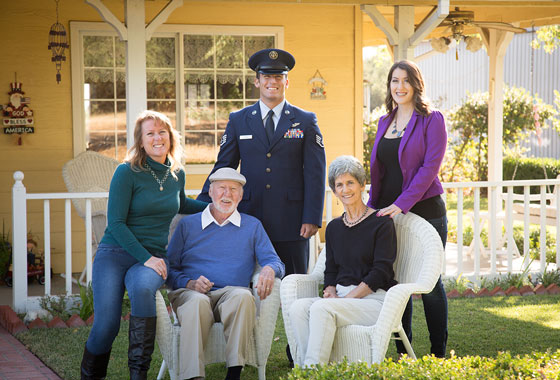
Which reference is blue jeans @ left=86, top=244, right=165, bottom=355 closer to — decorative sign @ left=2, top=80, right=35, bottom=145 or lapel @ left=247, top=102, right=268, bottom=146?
lapel @ left=247, top=102, right=268, bottom=146

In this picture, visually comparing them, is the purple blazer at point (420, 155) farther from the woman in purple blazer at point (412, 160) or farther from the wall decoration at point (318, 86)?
the wall decoration at point (318, 86)

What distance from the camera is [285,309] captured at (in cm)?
387

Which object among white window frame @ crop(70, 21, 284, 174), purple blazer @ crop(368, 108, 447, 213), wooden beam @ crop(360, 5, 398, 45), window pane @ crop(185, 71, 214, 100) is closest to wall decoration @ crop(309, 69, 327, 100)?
white window frame @ crop(70, 21, 284, 174)

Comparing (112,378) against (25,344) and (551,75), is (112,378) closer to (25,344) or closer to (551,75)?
(25,344)

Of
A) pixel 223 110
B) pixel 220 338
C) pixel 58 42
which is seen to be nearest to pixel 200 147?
pixel 223 110

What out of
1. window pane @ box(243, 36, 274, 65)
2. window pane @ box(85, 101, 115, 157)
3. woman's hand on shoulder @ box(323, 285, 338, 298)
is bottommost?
woman's hand on shoulder @ box(323, 285, 338, 298)

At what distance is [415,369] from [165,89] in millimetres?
5709

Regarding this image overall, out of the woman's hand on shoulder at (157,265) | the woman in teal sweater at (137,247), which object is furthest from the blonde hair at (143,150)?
the woman's hand on shoulder at (157,265)

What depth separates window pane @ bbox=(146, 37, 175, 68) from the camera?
793 cm

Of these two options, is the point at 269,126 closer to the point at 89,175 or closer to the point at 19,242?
the point at 19,242

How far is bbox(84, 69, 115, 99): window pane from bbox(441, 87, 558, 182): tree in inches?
343

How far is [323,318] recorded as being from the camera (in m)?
3.57

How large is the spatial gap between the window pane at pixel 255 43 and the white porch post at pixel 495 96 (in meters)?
3.21

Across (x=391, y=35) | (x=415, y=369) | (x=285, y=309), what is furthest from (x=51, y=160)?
(x=415, y=369)
